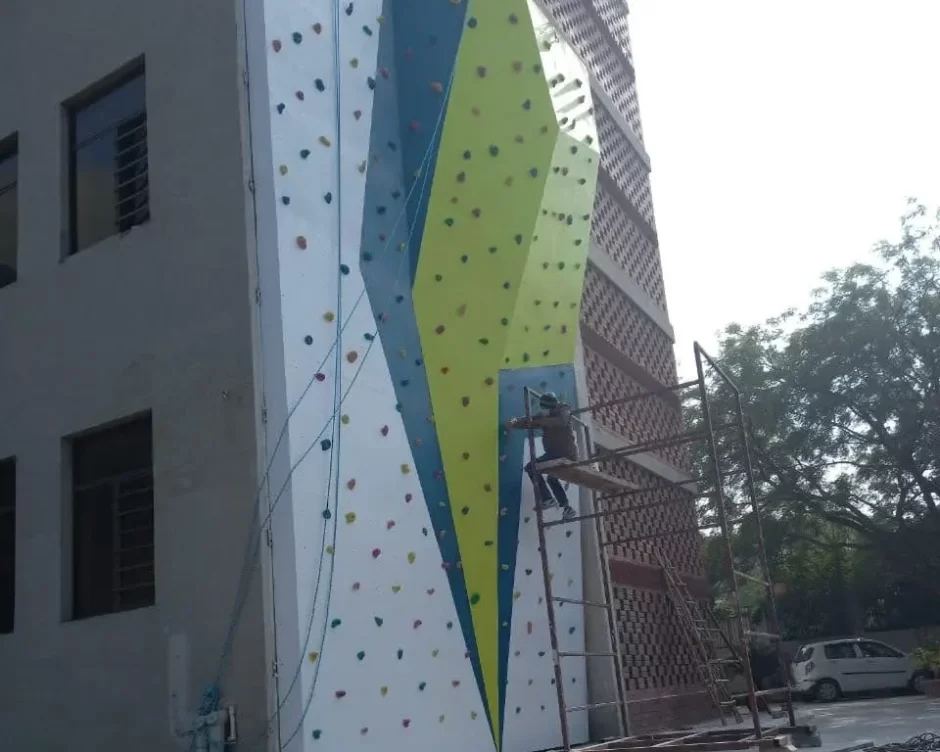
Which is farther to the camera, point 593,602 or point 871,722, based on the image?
point 871,722

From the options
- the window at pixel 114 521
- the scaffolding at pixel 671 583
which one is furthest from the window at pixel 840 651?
the window at pixel 114 521

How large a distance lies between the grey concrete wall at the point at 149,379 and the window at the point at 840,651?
1663cm

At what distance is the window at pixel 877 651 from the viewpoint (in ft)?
69.3

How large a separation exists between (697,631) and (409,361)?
523 centimetres

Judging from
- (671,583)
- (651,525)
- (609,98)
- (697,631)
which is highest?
(609,98)

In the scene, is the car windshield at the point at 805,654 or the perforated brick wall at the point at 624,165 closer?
the perforated brick wall at the point at 624,165

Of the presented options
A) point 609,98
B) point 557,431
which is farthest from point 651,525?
point 609,98

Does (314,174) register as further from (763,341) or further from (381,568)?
(763,341)

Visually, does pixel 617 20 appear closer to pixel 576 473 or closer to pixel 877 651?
pixel 576 473

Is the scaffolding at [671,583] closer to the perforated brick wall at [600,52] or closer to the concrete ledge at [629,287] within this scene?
the concrete ledge at [629,287]

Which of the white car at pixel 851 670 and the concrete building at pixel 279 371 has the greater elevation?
the concrete building at pixel 279 371

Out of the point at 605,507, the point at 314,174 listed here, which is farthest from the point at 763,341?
the point at 314,174

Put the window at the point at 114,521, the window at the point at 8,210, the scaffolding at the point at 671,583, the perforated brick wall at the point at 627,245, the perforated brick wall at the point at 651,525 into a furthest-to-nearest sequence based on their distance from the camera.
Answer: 1. the perforated brick wall at the point at 627,245
2. the perforated brick wall at the point at 651,525
3. the window at the point at 8,210
4. the window at the point at 114,521
5. the scaffolding at the point at 671,583

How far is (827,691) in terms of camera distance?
67.6 feet
